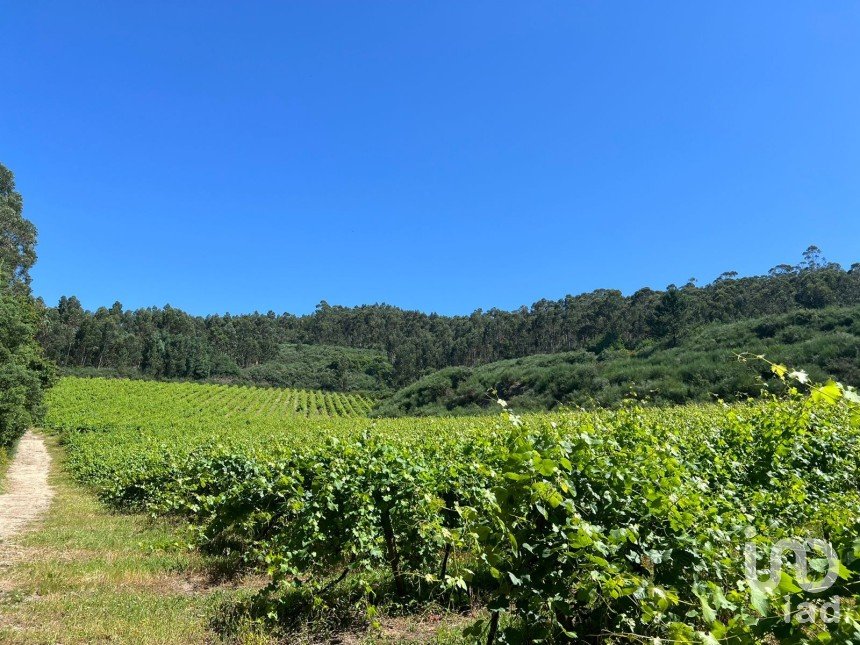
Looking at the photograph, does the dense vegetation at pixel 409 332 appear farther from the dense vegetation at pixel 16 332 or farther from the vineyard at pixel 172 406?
the dense vegetation at pixel 16 332

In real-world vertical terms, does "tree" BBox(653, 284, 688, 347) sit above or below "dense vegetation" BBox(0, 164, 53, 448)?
above

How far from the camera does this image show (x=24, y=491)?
17359 millimetres

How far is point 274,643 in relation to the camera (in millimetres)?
4594

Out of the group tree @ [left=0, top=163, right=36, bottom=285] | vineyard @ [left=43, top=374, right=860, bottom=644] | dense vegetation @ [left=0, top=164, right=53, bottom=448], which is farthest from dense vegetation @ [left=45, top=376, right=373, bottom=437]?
vineyard @ [left=43, top=374, right=860, bottom=644]

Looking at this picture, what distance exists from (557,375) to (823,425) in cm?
4639

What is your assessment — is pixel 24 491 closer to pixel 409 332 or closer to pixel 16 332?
pixel 16 332

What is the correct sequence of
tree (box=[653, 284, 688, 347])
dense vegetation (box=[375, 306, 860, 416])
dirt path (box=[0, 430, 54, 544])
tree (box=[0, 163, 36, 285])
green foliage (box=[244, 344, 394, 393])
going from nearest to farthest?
dirt path (box=[0, 430, 54, 544]) → dense vegetation (box=[375, 306, 860, 416]) → tree (box=[0, 163, 36, 285]) → tree (box=[653, 284, 688, 347]) → green foliage (box=[244, 344, 394, 393])

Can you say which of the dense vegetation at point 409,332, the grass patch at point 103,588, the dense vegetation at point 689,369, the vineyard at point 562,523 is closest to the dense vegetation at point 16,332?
the grass patch at point 103,588

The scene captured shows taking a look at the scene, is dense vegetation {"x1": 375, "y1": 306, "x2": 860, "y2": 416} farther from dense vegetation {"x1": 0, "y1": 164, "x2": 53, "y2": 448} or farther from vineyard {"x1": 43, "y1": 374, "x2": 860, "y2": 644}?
dense vegetation {"x1": 0, "y1": 164, "x2": 53, "y2": 448}

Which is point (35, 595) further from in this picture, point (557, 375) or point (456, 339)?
point (456, 339)

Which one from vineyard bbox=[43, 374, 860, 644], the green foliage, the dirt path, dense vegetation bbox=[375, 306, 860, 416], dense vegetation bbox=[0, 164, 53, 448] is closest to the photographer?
vineyard bbox=[43, 374, 860, 644]

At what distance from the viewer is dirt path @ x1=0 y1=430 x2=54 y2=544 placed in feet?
37.5

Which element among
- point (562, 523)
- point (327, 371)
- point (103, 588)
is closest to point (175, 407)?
point (103, 588)

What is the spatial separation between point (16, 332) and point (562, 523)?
32.4 metres
